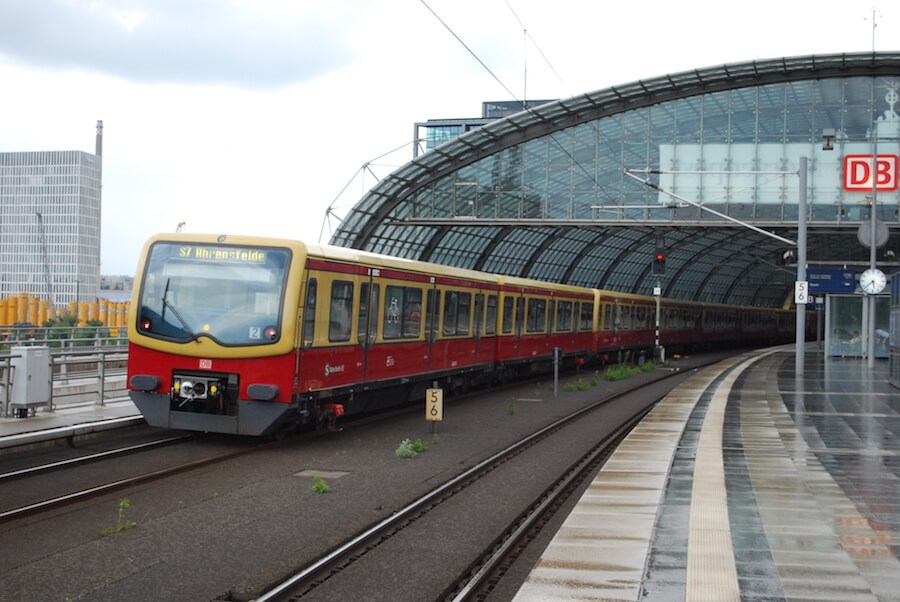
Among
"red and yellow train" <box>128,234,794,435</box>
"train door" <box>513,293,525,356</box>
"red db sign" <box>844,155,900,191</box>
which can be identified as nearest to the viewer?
"red and yellow train" <box>128,234,794,435</box>

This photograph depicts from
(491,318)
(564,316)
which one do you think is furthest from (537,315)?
(491,318)

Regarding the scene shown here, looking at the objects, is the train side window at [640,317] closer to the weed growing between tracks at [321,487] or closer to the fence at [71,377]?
the fence at [71,377]

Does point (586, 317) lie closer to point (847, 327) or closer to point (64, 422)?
point (847, 327)

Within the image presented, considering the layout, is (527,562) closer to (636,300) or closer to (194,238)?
(194,238)

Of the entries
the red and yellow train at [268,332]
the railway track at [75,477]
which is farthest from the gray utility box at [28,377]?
the railway track at [75,477]

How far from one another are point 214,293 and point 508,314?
1300 centimetres

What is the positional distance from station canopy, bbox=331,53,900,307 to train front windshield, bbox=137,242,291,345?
26466 millimetres

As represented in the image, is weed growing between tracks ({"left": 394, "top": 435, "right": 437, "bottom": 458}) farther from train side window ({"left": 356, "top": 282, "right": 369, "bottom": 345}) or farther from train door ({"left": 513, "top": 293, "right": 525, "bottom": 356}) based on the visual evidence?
train door ({"left": 513, "top": 293, "right": 525, "bottom": 356})

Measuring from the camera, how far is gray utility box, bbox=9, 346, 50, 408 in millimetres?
15055

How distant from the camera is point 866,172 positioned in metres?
40.4

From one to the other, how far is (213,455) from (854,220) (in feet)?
112

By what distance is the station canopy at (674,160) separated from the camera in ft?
137

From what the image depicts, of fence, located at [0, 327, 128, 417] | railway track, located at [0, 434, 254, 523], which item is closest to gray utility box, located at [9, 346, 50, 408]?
fence, located at [0, 327, 128, 417]

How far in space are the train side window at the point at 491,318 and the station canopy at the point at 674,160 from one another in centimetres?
1546
